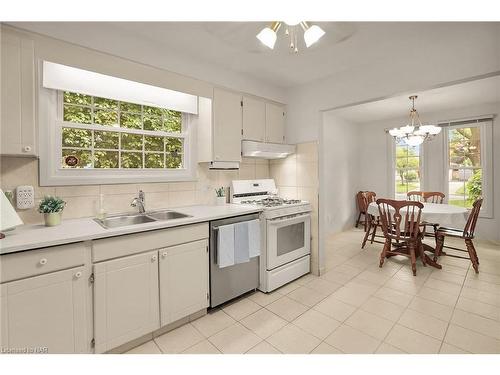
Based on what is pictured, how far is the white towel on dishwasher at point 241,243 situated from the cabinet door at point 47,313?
1.15 metres

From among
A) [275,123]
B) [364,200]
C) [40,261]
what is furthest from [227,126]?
[364,200]

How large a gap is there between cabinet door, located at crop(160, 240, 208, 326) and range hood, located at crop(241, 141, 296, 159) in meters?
1.21

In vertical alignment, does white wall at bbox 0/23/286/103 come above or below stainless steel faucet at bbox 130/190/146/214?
above

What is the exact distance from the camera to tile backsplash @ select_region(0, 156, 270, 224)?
1714 millimetres

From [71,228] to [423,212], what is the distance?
3.69 metres

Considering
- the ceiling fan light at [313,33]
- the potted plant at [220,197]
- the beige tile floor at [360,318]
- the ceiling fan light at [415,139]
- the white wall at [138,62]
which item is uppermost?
the white wall at [138,62]

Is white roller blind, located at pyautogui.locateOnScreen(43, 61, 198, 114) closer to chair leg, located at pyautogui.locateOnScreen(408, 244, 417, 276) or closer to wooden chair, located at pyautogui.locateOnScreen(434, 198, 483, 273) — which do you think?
chair leg, located at pyautogui.locateOnScreen(408, 244, 417, 276)

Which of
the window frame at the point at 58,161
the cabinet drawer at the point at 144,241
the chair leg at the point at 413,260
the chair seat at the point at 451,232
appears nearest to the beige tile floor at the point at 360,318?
the chair leg at the point at 413,260

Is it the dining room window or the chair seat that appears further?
the dining room window

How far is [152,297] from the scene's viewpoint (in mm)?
1725

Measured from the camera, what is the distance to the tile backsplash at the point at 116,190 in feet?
5.62

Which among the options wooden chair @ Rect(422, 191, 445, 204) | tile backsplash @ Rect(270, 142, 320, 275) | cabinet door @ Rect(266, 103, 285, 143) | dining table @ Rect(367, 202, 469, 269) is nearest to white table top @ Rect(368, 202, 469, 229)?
dining table @ Rect(367, 202, 469, 269)

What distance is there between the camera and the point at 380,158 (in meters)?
5.36

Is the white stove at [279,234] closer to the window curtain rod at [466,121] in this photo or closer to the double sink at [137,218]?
the double sink at [137,218]
